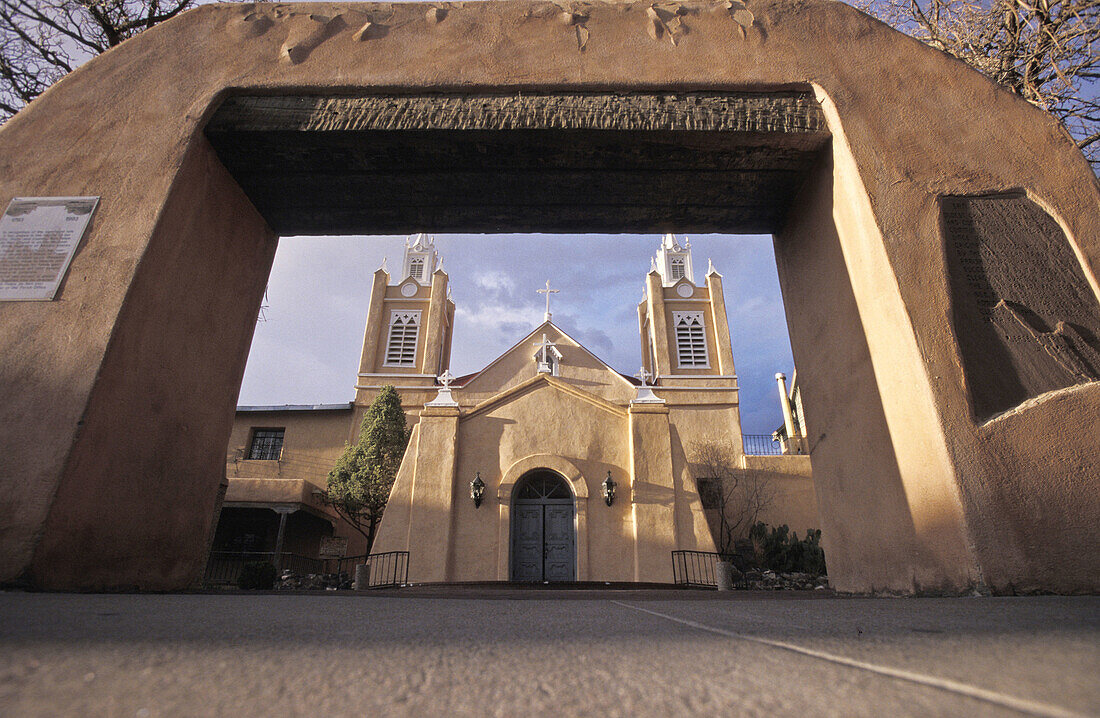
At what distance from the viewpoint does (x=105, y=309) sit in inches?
120

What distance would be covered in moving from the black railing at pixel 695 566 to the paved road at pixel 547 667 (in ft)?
35.2

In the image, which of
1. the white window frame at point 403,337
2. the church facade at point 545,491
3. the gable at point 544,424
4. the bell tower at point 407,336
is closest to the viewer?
the church facade at point 545,491

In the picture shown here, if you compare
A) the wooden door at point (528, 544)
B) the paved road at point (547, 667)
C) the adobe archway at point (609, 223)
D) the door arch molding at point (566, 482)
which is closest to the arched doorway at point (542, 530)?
the wooden door at point (528, 544)

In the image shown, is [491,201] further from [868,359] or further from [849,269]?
[868,359]

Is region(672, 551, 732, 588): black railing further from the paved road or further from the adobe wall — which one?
the paved road

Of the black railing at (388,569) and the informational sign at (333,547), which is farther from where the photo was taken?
the informational sign at (333,547)

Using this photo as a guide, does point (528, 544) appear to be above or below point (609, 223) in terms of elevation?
below

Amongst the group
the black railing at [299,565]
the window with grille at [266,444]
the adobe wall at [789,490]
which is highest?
the window with grille at [266,444]

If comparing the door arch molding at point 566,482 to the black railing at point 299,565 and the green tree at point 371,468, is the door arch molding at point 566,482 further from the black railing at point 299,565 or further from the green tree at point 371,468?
the green tree at point 371,468

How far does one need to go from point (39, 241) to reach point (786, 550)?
18.5 metres

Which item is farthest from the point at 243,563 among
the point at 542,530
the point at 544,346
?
the point at 544,346

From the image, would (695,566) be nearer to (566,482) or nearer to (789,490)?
(566,482)

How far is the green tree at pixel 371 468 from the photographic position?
18688 millimetres

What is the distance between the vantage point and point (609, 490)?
1236 centimetres
